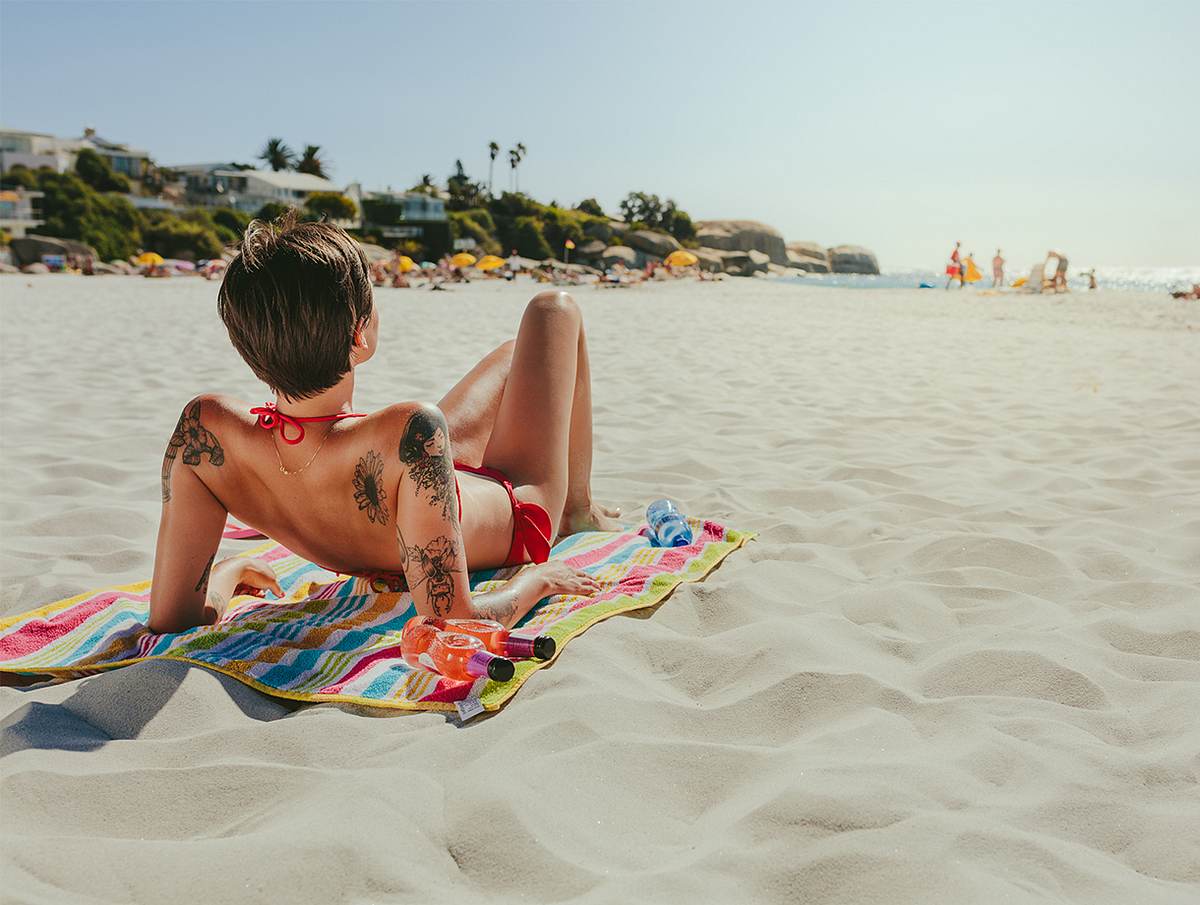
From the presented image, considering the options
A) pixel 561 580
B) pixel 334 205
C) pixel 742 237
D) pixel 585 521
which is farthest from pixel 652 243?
pixel 561 580

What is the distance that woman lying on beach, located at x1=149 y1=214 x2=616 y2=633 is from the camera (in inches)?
77.3

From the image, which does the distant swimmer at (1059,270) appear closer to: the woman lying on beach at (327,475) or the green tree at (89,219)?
the woman lying on beach at (327,475)

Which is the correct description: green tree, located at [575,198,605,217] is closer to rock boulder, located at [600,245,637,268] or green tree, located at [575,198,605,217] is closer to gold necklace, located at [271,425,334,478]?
rock boulder, located at [600,245,637,268]

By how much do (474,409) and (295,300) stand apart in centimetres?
119

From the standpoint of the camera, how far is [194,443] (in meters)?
2.21

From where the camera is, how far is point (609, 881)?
1.39 metres

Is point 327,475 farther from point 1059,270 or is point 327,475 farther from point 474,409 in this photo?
point 1059,270

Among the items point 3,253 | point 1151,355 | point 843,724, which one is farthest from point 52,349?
point 3,253

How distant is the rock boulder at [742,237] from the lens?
6469cm

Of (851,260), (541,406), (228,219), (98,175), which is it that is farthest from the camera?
(851,260)

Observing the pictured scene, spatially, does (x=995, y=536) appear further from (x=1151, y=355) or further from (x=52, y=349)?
(x=52, y=349)

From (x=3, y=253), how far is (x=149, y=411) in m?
29.7

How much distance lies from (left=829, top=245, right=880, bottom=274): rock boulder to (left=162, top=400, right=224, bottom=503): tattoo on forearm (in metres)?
82.5

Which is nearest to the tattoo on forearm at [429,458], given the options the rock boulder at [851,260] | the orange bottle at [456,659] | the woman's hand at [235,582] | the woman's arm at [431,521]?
the woman's arm at [431,521]
